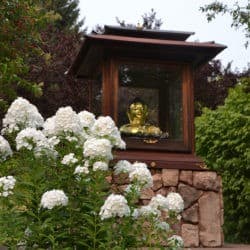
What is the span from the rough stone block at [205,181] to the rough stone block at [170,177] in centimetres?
18

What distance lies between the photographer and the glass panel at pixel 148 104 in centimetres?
554

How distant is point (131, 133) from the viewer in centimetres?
553

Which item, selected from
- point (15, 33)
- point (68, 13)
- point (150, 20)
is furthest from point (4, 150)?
point (68, 13)

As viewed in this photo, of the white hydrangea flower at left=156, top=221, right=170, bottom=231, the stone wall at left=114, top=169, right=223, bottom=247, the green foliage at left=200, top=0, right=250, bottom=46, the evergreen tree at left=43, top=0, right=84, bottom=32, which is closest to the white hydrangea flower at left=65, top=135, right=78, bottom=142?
the white hydrangea flower at left=156, top=221, right=170, bottom=231

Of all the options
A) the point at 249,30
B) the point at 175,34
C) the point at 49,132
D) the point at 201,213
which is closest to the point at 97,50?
the point at 175,34

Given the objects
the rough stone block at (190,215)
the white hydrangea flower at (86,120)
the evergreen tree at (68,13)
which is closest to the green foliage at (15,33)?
the rough stone block at (190,215)

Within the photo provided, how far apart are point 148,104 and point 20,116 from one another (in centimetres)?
294

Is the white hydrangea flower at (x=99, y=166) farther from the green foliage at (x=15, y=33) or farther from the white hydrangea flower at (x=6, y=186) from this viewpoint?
the green foliage at (x=15, y=33)

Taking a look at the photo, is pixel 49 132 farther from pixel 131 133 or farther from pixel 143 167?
pixel 131 133

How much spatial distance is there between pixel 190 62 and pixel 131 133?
0.95 meters

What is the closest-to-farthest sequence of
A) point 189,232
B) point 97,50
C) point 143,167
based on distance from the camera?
point 143,167, point 189,232, point 97,50

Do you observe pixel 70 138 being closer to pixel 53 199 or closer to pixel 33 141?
pixel 33 141

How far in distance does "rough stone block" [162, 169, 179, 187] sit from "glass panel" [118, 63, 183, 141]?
344mm

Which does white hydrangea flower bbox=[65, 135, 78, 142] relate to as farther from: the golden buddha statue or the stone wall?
the golden buddha statue
